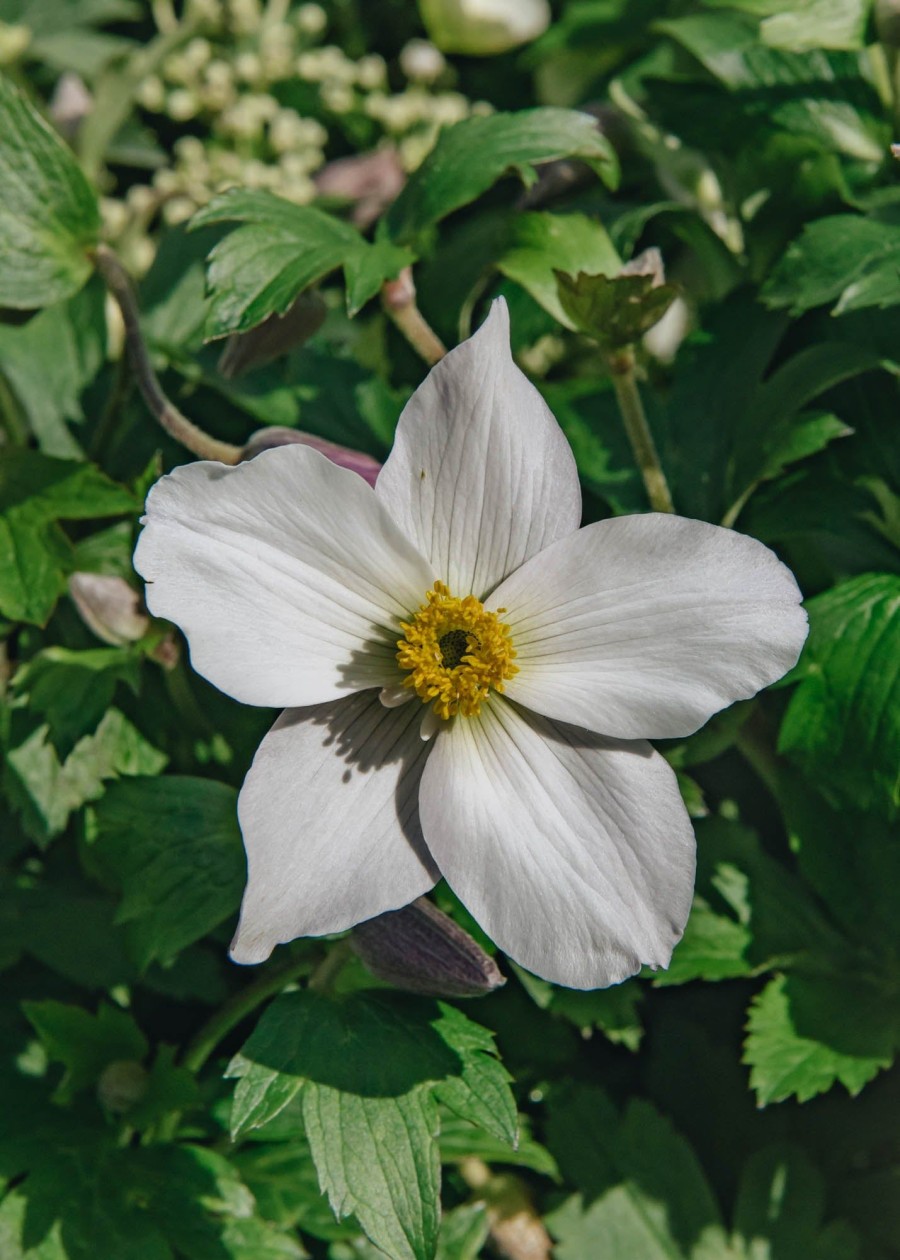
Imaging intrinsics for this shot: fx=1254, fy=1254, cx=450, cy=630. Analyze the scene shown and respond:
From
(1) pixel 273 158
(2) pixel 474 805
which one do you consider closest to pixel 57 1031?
(2) pixel 474 805

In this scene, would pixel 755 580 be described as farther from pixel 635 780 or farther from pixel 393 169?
pixel 393 169

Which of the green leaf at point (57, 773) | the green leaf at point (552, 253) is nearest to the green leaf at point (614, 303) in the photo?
the green leaf at point (552, 253)

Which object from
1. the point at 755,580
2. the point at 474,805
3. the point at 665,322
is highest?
the point at 755,580

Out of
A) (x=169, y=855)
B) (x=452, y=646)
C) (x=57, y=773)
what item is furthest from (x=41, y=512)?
(x=452, y=646)

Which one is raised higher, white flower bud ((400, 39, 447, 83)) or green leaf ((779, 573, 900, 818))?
white flower bud ((400, 39, 447, 83))

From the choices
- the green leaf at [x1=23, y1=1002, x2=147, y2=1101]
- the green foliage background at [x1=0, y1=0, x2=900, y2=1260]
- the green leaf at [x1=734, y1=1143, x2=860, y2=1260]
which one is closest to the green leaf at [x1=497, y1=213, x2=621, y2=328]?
the green foliage background at [x1=0, y1=0, x2=900, y2=1260]

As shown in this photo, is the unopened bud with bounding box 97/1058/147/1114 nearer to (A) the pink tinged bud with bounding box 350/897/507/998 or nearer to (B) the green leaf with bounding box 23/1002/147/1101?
(B) the green leaf with bounding box 23/1002/147/1101
